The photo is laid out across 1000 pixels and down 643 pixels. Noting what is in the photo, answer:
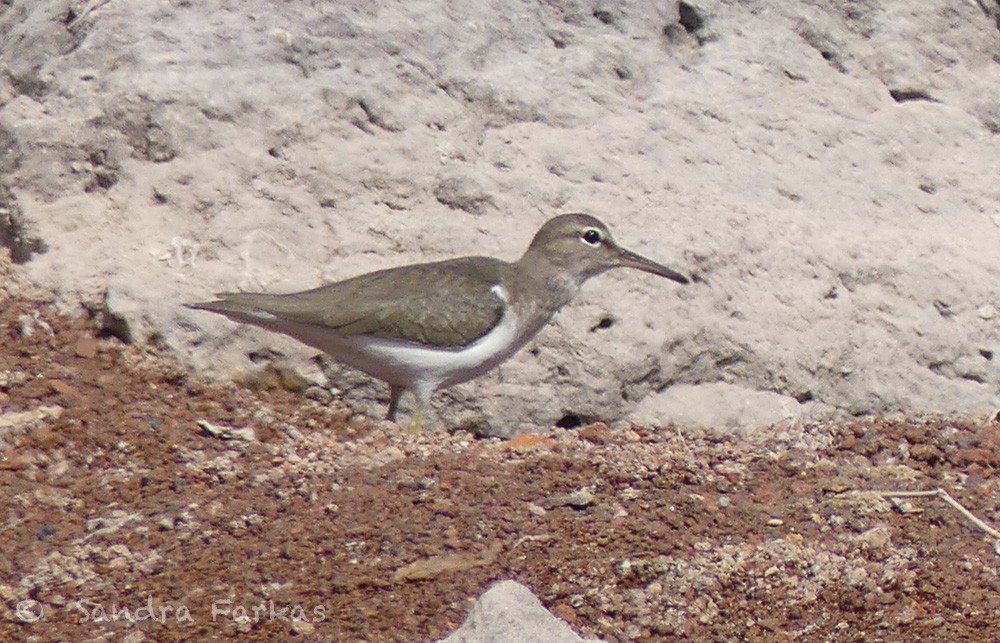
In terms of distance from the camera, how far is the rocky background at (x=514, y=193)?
27.5 feet

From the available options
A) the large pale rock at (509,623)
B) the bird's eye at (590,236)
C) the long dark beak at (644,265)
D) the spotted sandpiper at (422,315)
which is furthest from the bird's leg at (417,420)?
the large pale rock at (509,623)

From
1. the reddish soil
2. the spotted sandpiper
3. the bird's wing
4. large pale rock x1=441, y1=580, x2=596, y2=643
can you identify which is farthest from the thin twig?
large pale rock x1=441, y1=580, x2=596, y2=643

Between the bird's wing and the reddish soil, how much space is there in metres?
0.56

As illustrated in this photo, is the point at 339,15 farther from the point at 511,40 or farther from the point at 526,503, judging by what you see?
the point at 526,503

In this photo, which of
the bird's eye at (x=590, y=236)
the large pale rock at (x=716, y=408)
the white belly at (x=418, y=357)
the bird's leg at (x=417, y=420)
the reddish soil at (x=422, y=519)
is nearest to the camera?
the reddish soil at (x=422, y=519)

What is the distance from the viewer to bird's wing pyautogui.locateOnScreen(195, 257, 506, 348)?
7.59 m

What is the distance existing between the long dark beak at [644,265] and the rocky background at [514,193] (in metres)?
0.30

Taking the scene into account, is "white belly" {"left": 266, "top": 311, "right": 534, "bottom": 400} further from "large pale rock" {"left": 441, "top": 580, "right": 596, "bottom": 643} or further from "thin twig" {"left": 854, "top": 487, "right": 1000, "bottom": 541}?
"large pale rock" {"left": 441, "top": 580, "right": 596, "bottom": 643}

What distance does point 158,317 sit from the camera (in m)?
8.05

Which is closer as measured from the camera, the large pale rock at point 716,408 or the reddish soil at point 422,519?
the reddish soil at point 422,519

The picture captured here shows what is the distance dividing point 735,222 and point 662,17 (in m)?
1.38

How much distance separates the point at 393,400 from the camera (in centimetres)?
820

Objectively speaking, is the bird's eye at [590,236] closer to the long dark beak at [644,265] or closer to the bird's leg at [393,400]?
the long dark beak at [644,265]

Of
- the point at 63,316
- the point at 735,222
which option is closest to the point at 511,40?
the point at 735,222
